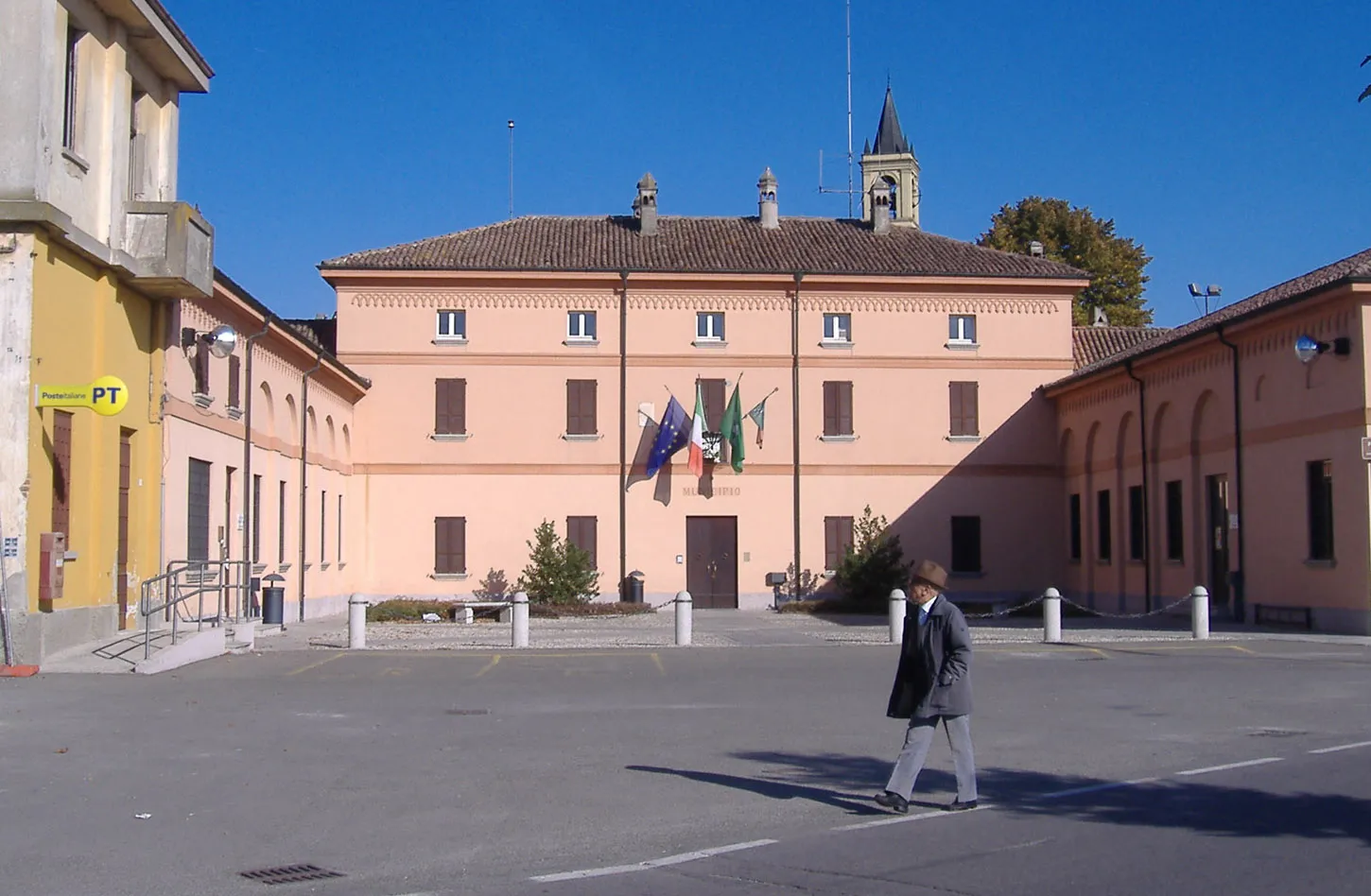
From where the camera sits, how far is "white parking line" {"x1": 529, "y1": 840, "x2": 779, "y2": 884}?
7.93 meters

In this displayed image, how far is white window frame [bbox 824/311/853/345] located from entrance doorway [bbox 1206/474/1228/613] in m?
12.2

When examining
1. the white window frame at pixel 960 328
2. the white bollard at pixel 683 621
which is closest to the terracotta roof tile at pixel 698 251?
the white window frame at pixel 960 328

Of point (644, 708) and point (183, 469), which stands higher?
point (183, 469)

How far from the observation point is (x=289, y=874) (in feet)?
26.5

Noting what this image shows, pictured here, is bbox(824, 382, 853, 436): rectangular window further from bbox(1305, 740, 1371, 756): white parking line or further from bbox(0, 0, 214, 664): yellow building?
bbox(1305, 740, 1371, 756): white parking line

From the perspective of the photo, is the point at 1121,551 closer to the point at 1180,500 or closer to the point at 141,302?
the point at 1180,500

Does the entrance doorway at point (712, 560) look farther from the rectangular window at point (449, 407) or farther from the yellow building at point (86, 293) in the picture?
the yellow building at point (86, 293)

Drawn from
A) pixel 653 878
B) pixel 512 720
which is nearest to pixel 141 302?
pixel 512 720

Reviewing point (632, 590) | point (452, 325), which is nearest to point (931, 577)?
point (632, 590)

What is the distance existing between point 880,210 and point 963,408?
24.9ft

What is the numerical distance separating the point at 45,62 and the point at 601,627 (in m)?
18.0

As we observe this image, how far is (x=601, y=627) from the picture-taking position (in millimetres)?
32656

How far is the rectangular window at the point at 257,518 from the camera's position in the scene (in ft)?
100

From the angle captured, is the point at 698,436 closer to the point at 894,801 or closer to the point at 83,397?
the point at 83,397
